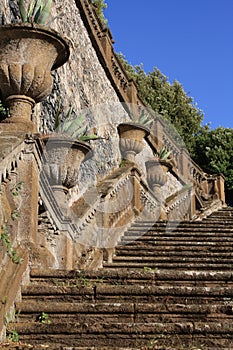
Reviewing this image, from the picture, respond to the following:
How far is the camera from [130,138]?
13.8 meters

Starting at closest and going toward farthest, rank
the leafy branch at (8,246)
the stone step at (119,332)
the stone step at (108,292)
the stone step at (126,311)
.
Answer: the stone step at (119,332) < the stone step at (126,311) < the leafy branch at (8,246) < the stone step at (108,292)

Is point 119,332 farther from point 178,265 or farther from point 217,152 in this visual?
point 217,152

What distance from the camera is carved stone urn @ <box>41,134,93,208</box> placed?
7.72 m

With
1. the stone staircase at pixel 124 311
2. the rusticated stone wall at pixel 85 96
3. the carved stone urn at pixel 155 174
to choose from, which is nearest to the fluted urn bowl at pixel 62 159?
the stone staircase at pixel 124 311

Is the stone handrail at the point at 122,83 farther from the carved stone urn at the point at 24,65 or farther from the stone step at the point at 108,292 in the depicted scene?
the stone step at the point at 108,292

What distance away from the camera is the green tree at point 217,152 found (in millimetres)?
31141

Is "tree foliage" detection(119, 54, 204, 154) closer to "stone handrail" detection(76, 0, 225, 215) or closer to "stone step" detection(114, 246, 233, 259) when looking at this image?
"stone handrail" detection(76, 0, 225, 215)

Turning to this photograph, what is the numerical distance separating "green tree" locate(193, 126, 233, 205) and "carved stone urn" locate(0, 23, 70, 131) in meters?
24.7

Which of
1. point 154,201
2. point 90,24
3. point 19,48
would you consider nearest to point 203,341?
point 19,48

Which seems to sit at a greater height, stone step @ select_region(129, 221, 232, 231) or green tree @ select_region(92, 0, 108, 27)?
green tree @ select_region(92, 0, 108, 27)

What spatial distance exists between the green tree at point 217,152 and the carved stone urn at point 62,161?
23.3 meters

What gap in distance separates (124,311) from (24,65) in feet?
9.54

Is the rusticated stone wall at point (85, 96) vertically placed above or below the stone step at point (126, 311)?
above

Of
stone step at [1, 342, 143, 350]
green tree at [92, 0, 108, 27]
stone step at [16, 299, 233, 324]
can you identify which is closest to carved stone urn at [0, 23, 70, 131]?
stone step at [16, 299, 233, 324]
